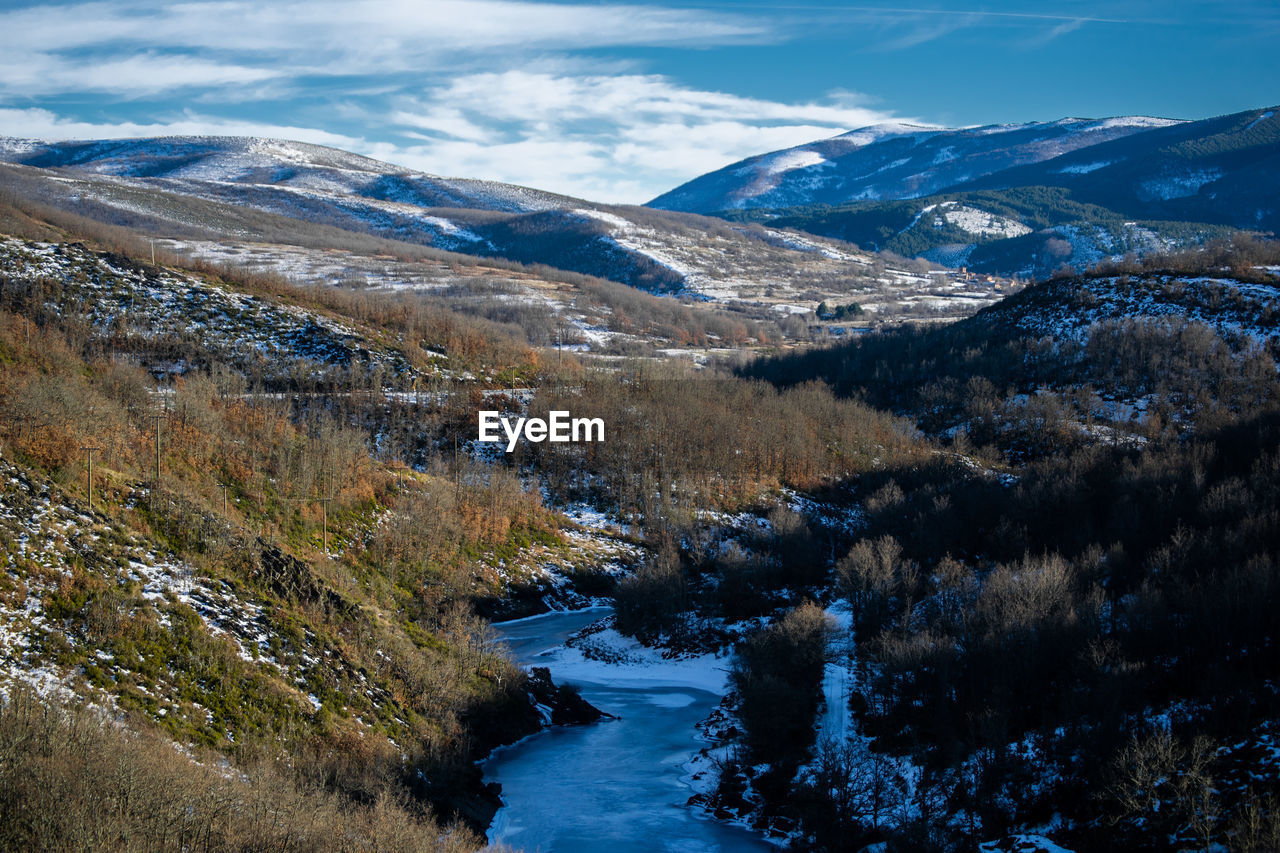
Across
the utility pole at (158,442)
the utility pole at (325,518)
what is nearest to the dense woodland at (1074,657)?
the utility pole at (325,518)

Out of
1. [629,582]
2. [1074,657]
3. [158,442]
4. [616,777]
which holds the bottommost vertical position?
[616,777]

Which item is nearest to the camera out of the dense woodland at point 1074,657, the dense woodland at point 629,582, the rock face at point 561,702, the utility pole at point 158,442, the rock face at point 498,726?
the dense woodland at point 629,582

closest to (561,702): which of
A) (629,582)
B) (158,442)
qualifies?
(629,582)

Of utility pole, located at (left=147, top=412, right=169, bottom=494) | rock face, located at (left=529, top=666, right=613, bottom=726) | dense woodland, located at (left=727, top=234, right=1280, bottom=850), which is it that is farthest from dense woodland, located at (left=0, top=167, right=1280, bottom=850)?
rock face, located at (left=529, top=666, right=613, bottom=726)

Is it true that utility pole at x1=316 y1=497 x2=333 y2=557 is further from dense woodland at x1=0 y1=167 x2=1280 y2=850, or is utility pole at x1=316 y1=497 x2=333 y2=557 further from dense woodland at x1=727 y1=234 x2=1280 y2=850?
dense woodland at x1=727 y1=234 x2=1280 y2=850

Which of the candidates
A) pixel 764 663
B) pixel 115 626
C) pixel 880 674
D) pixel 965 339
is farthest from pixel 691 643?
pixel 965 339

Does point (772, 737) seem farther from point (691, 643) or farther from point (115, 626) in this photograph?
point (115, 626)

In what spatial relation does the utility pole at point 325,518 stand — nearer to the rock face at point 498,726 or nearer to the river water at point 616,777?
the river water at point 616,777

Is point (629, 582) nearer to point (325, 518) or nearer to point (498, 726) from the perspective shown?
point (325, 518)

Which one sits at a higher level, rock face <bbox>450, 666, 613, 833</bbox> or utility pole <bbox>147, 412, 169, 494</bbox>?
utility pole <bbox>147, 412, 169, 494</bbox>
